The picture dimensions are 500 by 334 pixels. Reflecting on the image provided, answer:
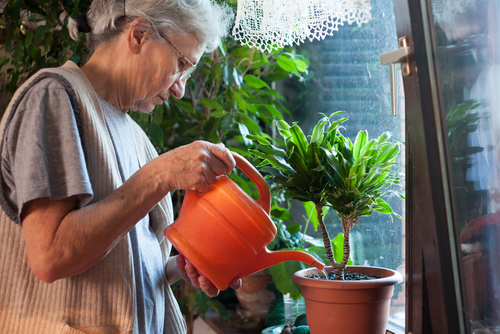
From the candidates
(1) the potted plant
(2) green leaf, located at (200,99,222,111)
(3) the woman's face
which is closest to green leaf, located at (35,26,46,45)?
(2) green leaf, located at (200,99,222,111)

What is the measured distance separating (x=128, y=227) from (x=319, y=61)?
4.38ft

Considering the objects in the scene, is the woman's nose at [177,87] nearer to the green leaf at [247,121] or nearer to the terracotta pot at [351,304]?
the terracotta pot at [351,304]

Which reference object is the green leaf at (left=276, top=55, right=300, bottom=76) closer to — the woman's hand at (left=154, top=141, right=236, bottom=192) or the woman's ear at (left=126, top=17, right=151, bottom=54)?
the woman's ear at (left=126, top=17, right=151, bottom=54)

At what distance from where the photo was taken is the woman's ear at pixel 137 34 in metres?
A: 0.92

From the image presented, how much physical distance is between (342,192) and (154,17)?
57cm

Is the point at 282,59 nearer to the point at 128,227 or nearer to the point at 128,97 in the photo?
the point at 128,97

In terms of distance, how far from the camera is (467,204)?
2.42 ft

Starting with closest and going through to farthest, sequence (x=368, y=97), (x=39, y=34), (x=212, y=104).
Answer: (x=368, y=97), (x=39, y=34), (x=212, y=104)

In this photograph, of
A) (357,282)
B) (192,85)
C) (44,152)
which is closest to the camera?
(44,152)

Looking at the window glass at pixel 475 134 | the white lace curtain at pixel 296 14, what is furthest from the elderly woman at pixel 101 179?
the window glass at pixel 475 134

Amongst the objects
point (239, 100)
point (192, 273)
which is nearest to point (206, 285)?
point (192, 273)

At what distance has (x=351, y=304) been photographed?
0.93 meters

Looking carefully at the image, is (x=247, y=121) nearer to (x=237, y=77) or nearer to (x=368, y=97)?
(x=237, y=77)

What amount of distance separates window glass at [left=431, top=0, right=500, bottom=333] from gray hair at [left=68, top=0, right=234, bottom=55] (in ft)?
1.66
